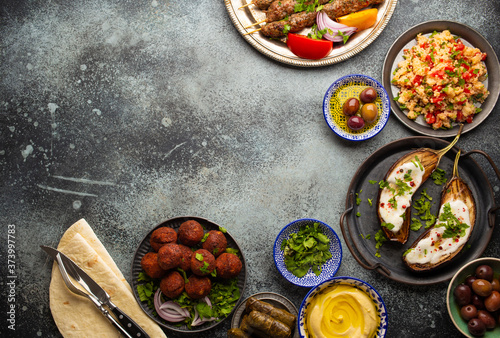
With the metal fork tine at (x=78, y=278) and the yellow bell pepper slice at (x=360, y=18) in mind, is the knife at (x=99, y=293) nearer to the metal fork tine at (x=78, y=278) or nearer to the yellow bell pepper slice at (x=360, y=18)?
the metal fork tine at (x=78, y=278)

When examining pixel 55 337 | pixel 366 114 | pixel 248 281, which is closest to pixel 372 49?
pixel 366 114

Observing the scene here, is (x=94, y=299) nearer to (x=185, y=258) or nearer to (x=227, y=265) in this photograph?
(x=185, y=258)

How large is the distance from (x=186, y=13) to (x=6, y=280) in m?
3.32

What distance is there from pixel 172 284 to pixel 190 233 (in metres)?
0.49

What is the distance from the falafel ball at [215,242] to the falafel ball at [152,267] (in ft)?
1.49

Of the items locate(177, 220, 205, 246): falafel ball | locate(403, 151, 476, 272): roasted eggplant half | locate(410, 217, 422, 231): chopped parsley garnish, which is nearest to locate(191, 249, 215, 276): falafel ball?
locate(177, 220, 205, 246): falafel ball

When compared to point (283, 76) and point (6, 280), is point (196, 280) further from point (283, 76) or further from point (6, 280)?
point (283, 76)

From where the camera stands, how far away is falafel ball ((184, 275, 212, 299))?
335 cm

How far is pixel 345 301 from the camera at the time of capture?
134 inches

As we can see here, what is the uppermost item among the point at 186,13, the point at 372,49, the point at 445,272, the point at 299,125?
the point at 186,13

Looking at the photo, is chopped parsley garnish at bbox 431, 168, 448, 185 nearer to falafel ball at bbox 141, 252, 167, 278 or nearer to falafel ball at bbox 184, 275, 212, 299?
falafel ball at bbox 184, 275, 212, 299

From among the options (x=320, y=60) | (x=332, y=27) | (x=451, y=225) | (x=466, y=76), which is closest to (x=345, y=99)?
(x=320, y=60)

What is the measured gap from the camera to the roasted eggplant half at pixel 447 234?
11.4 feet

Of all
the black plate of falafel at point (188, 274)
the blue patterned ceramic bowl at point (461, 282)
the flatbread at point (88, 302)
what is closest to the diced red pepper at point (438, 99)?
the blue patterned ceramic bowl at point (461, 282)
